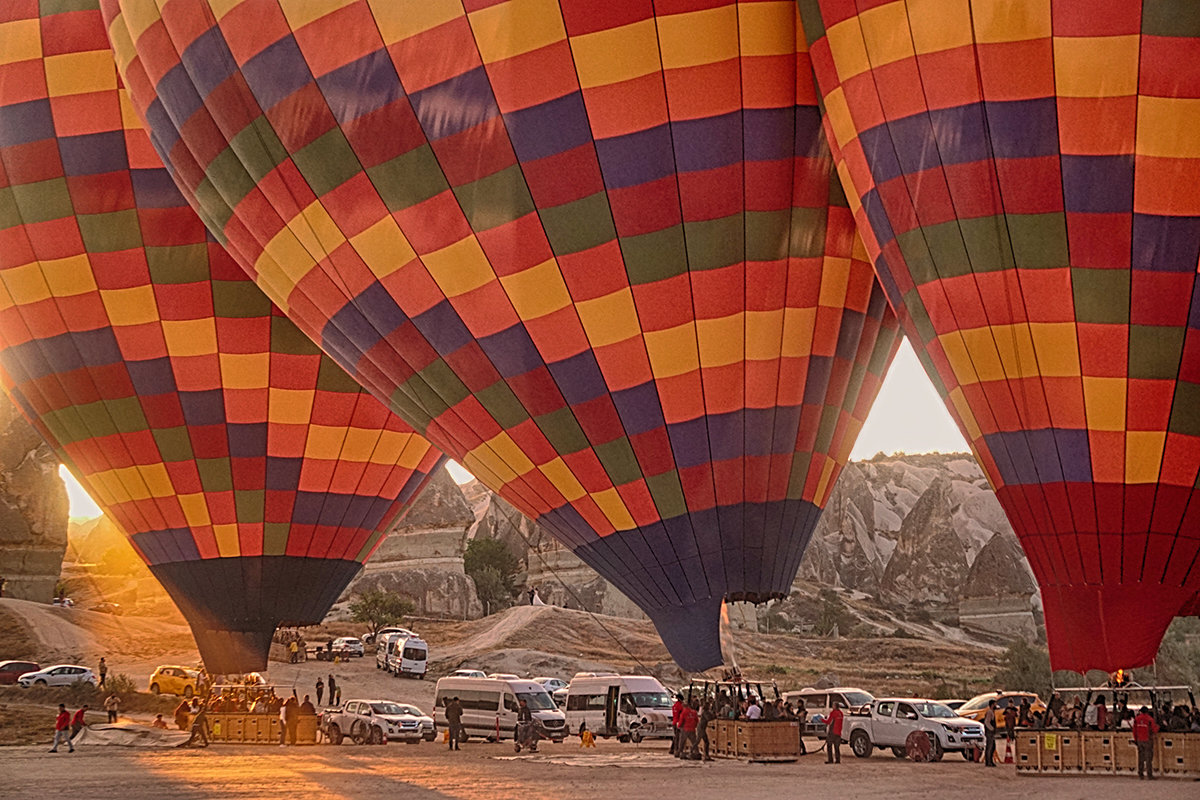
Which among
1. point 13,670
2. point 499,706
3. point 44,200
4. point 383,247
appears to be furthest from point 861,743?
point 13,670

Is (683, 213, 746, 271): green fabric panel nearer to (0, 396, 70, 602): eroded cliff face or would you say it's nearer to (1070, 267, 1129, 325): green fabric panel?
(1070, 267, 1129, 325): green fabric panel

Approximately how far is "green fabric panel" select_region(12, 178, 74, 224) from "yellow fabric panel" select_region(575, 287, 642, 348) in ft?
26.7

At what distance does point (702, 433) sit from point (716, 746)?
5444 mm

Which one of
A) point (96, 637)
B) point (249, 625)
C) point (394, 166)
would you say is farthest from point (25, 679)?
point (394, 166)

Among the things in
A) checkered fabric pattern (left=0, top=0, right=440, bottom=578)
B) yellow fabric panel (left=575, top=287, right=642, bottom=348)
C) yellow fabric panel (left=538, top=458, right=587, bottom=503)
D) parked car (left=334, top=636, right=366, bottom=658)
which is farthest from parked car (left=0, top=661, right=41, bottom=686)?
yellow fabric panel (left=575, top=287, right=642, bottom=348)

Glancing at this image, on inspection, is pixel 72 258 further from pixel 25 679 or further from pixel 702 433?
pixel 25 679

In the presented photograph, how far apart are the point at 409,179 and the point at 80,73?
22.4 feet

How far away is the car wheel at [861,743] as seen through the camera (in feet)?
62.3

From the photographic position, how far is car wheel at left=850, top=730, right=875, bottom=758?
1900 centimetres

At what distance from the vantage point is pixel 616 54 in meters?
11.3

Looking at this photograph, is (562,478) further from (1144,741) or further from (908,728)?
(908,728)

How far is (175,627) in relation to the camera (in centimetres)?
5106

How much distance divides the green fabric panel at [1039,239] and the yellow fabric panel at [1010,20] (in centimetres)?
135

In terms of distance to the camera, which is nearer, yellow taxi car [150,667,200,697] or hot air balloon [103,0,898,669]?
hot air balloon [103,0,898,669]
